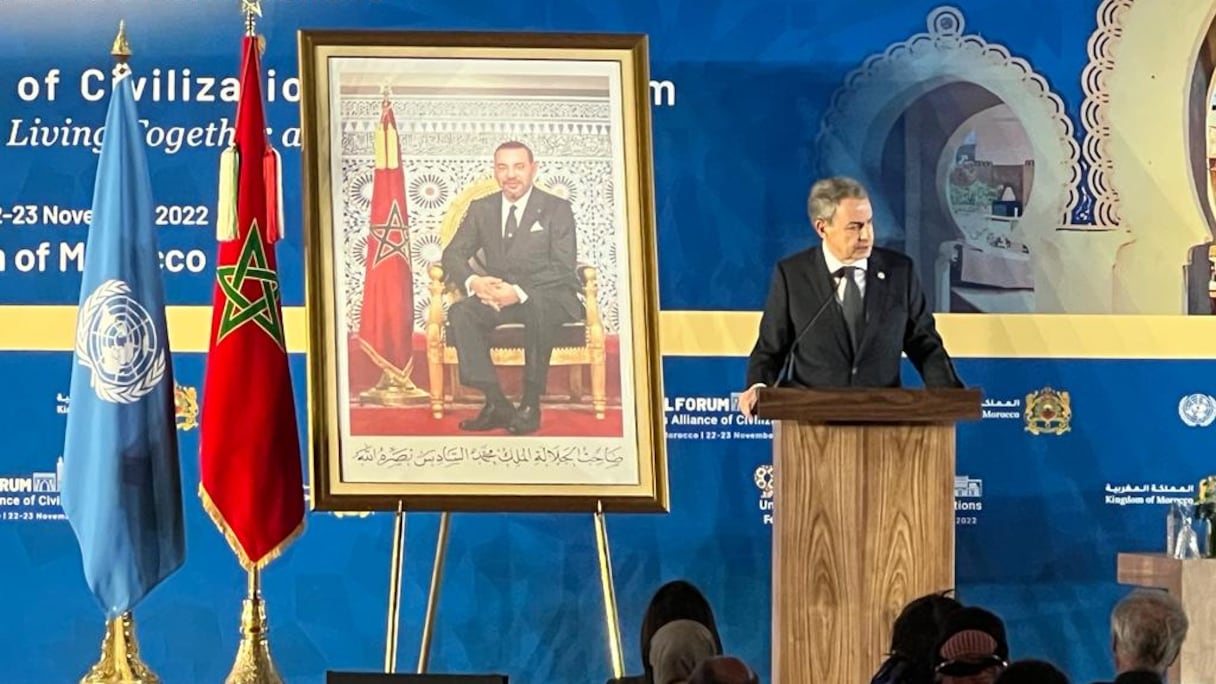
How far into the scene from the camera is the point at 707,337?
17.6 ft

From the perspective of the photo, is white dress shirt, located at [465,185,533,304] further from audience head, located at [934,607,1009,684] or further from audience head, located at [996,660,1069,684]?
audience head, located at [996,660,1069,684]

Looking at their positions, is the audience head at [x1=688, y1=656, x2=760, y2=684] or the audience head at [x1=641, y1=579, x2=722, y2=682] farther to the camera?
the audience head at [x1=641, y1=579, x2=722, y2=682]

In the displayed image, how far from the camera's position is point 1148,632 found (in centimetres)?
349

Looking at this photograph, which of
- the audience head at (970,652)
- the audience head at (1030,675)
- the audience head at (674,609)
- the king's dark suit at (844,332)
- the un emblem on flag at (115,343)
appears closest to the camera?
the audience head at (1030,675)

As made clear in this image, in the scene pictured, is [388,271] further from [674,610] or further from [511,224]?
[674,610]

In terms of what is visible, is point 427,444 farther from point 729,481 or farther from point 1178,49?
point 1178,49

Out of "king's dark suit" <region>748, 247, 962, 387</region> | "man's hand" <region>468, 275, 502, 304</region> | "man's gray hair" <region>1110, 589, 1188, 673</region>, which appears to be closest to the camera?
→ "man's gray hair" <region>1110, 589, 1188, 673</region>

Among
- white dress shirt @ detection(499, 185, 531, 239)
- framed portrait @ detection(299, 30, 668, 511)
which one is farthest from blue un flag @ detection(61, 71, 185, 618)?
white dress shirt @ detection(499, 185, 531, 239)

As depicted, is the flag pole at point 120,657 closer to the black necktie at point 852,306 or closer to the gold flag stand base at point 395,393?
the gold flag stand base at point 395,393

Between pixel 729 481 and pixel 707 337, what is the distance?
47 centimetres

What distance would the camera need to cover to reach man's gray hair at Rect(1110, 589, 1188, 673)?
3.48 m

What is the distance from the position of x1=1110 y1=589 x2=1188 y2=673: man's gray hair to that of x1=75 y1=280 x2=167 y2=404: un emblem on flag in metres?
2.46

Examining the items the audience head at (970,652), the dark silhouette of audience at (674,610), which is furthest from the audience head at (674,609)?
the audience head at (970,652)

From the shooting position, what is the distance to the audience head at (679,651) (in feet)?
10.7
